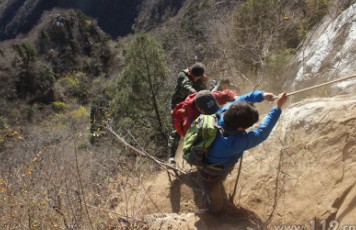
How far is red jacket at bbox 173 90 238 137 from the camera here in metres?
3.79

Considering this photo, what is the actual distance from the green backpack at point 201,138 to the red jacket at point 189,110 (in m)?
0.57

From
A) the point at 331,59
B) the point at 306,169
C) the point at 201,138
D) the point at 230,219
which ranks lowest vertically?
the point at 230,219

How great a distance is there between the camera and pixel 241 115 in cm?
293

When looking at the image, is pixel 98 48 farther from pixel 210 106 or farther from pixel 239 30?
pixel 210 106

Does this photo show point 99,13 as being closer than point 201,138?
No

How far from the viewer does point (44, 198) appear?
3467 millimetres

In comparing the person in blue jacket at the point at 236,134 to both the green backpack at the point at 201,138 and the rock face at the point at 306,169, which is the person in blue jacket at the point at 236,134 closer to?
the green backpack at the point at 201,138

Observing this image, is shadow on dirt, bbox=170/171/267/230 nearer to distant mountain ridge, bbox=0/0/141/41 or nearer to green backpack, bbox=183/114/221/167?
green backpack, bbox=183/114/221/167

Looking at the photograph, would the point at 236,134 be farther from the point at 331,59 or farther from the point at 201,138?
the point at 331,59

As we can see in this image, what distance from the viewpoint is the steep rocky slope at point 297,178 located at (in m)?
3.26

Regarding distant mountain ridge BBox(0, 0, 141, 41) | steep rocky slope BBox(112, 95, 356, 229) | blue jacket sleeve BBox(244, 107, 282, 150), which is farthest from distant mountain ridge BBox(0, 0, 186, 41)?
blue jacket sleeve BBox(244, 107, 282, 150)

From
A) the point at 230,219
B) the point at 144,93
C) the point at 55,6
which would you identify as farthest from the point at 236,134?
the point at 55,6

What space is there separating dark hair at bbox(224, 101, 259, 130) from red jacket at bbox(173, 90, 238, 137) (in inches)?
32.3

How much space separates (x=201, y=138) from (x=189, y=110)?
0.73 m
